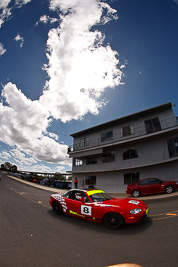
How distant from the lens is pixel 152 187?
972cm

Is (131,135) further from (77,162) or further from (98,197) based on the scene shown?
(98,197)

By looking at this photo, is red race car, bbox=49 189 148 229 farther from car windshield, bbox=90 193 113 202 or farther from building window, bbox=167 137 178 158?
building window, bbox=167 137 178 158

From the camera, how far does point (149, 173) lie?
13422 mm

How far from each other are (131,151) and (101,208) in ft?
37.7

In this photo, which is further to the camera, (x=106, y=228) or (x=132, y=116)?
(x=132, y=116)

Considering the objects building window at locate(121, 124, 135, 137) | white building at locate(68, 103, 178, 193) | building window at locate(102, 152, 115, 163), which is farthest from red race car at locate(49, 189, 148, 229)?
building window at locate(121, 124, 135, 137)

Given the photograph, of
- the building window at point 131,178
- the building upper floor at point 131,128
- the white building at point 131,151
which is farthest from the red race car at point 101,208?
the building window at point 131,178

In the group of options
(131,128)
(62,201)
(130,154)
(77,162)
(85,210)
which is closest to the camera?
(85,210)

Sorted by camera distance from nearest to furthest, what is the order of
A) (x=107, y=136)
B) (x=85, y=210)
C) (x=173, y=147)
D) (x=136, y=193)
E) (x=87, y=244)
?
(x=87, y=244), (x=85, y=210), (x=136, y=193), (x=173, y=147), (x=107, y=136)

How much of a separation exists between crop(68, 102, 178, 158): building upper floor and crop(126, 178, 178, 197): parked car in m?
4.78

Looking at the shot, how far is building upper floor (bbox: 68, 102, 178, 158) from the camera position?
13337 mm

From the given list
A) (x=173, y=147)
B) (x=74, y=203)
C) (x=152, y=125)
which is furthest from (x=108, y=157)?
(x=74, y=203)

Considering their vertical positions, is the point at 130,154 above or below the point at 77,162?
above

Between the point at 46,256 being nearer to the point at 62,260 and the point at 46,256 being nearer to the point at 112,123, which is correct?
the point at 62,260
